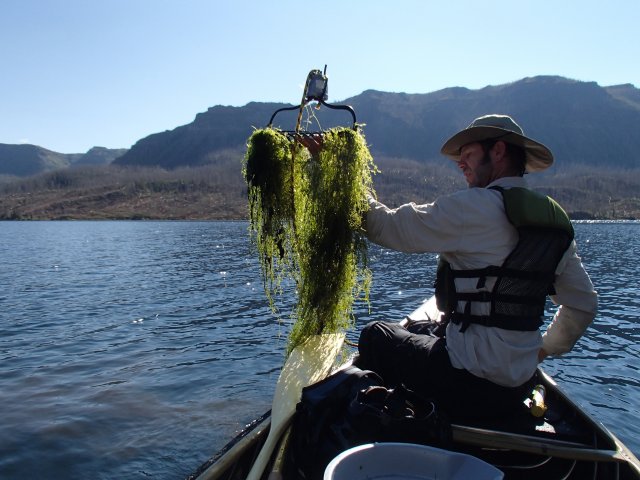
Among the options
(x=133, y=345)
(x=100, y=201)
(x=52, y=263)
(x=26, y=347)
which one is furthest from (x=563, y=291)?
(x=100, y=201)

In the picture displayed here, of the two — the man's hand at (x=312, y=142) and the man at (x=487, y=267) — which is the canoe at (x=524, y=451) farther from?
the man's hand at (x=312, y=142)

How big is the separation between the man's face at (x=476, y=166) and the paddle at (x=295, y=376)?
277cm

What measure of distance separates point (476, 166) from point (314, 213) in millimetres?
1849

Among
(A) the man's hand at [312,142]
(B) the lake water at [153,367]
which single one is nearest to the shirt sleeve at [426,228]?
(A) the man's hand at [312,142]

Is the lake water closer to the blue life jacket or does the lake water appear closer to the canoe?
the canoe

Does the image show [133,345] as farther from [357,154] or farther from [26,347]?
[357,154]

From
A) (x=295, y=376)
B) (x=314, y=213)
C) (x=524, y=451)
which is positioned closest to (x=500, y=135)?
(x=314, y=213)

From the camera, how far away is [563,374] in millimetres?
13820

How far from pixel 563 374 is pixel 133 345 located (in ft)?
38.8

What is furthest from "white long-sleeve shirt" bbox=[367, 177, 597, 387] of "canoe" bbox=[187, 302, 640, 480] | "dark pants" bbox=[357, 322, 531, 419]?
"canoe" bbox=[187, 302, 640, 480]

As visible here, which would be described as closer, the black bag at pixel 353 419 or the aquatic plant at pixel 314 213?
the black bag at pixel 353 419

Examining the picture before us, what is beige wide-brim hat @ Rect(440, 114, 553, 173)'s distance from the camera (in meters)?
4.64

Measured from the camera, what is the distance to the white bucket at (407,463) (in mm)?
3340

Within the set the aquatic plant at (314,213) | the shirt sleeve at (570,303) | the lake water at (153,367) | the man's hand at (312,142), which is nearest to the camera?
the shirt sleeve at (570,303)
